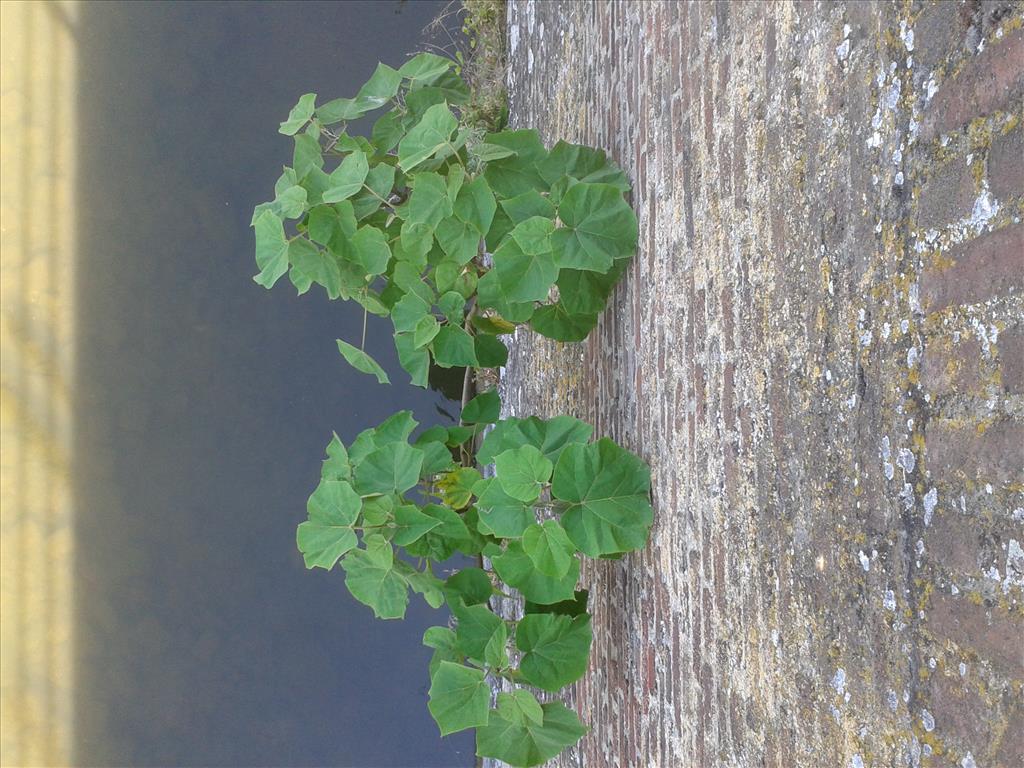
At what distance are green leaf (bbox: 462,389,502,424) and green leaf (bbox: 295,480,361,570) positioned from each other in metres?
0.70

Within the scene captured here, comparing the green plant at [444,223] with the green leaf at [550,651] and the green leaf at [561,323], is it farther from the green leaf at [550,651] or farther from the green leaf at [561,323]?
the green leaf at [550,651]

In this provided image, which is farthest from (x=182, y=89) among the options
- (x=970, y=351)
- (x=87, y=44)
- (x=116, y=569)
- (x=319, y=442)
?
(x=970, y=351)

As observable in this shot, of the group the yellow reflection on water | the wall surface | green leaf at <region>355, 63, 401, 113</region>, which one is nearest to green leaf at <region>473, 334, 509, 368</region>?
the wall surface

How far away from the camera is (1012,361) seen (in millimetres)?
903

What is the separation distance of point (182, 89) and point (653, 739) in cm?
384

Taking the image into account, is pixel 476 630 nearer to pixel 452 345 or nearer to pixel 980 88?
pixel 452 345

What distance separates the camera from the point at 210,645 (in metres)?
3.97

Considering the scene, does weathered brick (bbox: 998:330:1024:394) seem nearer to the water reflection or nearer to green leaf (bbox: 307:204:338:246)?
green leaf (bbox: 307:204:338:246)

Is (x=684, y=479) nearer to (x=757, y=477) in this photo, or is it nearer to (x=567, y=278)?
(x=757, y=477)

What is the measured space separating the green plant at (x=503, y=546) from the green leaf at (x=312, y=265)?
1.75 feet

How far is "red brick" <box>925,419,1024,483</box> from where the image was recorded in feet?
2.94

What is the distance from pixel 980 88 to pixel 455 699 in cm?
174

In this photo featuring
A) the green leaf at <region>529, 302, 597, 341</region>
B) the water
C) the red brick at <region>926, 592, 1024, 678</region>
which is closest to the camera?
the red brick at <region>926, 592, 1024, 678</region>

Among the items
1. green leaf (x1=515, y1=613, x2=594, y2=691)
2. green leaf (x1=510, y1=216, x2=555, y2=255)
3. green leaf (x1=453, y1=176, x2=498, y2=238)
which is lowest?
green leaf (x1=515, y1=613, x2=594, y2=691)
